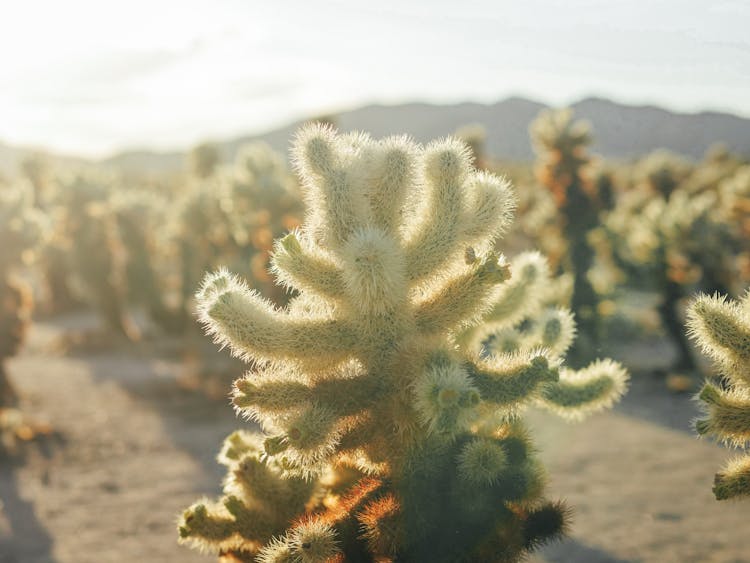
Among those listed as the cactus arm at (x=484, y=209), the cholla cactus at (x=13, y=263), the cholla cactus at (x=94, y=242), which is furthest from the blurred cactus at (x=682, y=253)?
the cholla cactus at (x=94, y=242)

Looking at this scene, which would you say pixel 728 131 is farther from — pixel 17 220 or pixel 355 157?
pixel 17 220

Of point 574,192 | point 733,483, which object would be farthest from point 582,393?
point 574,192

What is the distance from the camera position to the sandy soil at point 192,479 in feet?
27.7

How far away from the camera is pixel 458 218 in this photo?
11.0 ft

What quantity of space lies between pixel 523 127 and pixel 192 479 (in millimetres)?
19390

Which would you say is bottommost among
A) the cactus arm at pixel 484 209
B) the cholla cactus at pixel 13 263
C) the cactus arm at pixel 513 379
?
the cactus arm at pixel 513 379

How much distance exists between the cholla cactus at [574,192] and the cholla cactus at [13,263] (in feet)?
39.5

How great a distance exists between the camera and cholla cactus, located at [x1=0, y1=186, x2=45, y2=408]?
45.6ft

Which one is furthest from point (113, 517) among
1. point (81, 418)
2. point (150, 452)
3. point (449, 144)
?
point (449, 144)

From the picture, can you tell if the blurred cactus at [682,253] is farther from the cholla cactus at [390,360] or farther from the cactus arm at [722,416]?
the cholla cactus at [390,360]

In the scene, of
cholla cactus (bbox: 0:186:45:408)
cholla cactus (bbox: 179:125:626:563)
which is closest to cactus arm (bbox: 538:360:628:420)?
cholla cactus (bbox: 179:125:626:563)

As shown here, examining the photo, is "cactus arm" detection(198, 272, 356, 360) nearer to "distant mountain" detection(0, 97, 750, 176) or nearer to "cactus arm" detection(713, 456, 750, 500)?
"distant mountain" detection(0, 97, 750, 176)

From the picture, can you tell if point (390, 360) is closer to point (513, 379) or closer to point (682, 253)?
point (513, 379)

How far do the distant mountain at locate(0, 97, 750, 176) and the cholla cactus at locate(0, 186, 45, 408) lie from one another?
7.47m
